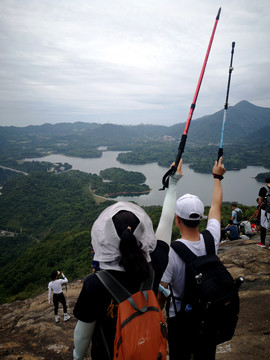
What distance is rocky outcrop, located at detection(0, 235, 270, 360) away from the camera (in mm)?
2529

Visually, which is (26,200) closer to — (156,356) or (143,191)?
(143,191)

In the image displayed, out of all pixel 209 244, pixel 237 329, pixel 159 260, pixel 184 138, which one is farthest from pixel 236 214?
pixel 159 260

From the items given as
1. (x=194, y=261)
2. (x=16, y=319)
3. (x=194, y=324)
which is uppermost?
(x=194, y=261)

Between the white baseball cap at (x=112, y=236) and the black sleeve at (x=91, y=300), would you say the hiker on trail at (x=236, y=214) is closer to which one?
the white baseball cap at (x=112, y=236)

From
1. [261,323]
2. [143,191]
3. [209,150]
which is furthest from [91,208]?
[209,150]

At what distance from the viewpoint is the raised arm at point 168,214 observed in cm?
159

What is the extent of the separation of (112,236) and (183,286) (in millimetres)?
860

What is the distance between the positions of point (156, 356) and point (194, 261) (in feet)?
1.95

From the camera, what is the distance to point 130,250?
104 centimetres

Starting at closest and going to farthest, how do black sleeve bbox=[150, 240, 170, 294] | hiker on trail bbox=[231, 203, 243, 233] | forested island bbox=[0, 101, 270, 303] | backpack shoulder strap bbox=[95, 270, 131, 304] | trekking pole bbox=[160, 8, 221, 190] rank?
backpack shoulder strap bbox=[95, 270, 131, 304]
black sleeve bbox=[150, 240, 170, 294]
trekking pole bbox=[160, 8, 221, 190]
hiker on trail bbox=[231, 203, 243, 233]
forested island bbox=[0, 101, 270, 303]

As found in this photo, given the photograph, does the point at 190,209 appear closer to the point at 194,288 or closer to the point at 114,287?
the point at 194,288

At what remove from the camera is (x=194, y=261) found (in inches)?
57.2

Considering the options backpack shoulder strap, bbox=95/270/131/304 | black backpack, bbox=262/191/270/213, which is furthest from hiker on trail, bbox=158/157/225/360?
black backpack, bbox=262/191/270/213

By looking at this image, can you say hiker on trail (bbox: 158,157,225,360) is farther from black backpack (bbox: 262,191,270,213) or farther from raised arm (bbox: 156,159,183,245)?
black backpack (bbox: 262,191,270,213)
